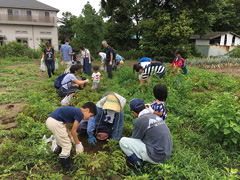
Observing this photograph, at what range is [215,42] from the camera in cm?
2486

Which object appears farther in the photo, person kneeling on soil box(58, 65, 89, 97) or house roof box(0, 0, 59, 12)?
house roof box(0, 0, 59, 12)

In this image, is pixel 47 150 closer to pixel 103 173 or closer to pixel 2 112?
pixel 103 173

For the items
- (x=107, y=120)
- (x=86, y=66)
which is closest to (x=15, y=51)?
(x=86, y=66)

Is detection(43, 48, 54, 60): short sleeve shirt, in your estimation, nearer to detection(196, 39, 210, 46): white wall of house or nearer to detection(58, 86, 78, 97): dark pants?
detection(58, 86, 78, 97): dark pants

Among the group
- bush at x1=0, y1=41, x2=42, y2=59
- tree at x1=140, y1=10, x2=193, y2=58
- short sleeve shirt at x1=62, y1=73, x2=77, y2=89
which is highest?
tree at x1=140, y1=10, x2=193, y2=58

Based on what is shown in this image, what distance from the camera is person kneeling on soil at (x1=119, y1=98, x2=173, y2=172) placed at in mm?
2441

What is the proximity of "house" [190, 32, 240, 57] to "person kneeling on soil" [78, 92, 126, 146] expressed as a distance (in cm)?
2173

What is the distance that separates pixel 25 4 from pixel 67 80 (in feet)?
82.9

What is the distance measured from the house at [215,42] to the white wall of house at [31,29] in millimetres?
20384

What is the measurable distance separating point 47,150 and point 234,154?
3278 millimetres

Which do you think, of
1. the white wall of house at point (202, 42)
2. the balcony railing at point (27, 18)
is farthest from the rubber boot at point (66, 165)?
the balcony railing at point (27, 18)

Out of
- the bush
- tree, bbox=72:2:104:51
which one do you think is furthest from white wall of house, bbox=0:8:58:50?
tree, bbox=72:2:104:51

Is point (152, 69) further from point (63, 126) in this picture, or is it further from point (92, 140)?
point (63, 126)

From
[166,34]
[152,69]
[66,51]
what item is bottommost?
[152,69]
